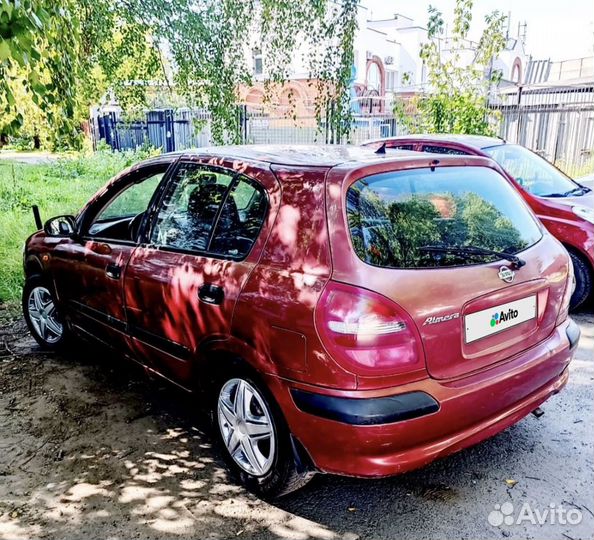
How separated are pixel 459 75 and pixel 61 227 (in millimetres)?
7927

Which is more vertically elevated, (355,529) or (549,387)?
(549,387)

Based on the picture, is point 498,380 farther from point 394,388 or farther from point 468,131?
point 468,131

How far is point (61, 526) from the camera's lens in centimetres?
247

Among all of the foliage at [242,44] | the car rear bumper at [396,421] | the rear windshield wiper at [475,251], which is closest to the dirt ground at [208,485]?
the car rear bumper at [396,421]

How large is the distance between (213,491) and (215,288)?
Result: 1.07m

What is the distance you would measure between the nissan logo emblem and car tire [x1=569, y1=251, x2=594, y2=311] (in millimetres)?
3170

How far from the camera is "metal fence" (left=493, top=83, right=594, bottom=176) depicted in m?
12.8

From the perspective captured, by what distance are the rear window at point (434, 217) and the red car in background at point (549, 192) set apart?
6.27 feet

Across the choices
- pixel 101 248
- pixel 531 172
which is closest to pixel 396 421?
pixel 101 248

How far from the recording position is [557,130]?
12930mm

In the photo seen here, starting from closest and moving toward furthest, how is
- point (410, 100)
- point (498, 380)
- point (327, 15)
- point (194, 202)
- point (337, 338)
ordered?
point (337, 338), point (498, 380), point (194, 202), point (327, 15), point (410, 100)

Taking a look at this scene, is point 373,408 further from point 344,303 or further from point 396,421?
point 344,303

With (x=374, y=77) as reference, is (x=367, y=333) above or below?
below

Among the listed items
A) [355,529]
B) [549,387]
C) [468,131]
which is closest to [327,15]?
[468,131]
